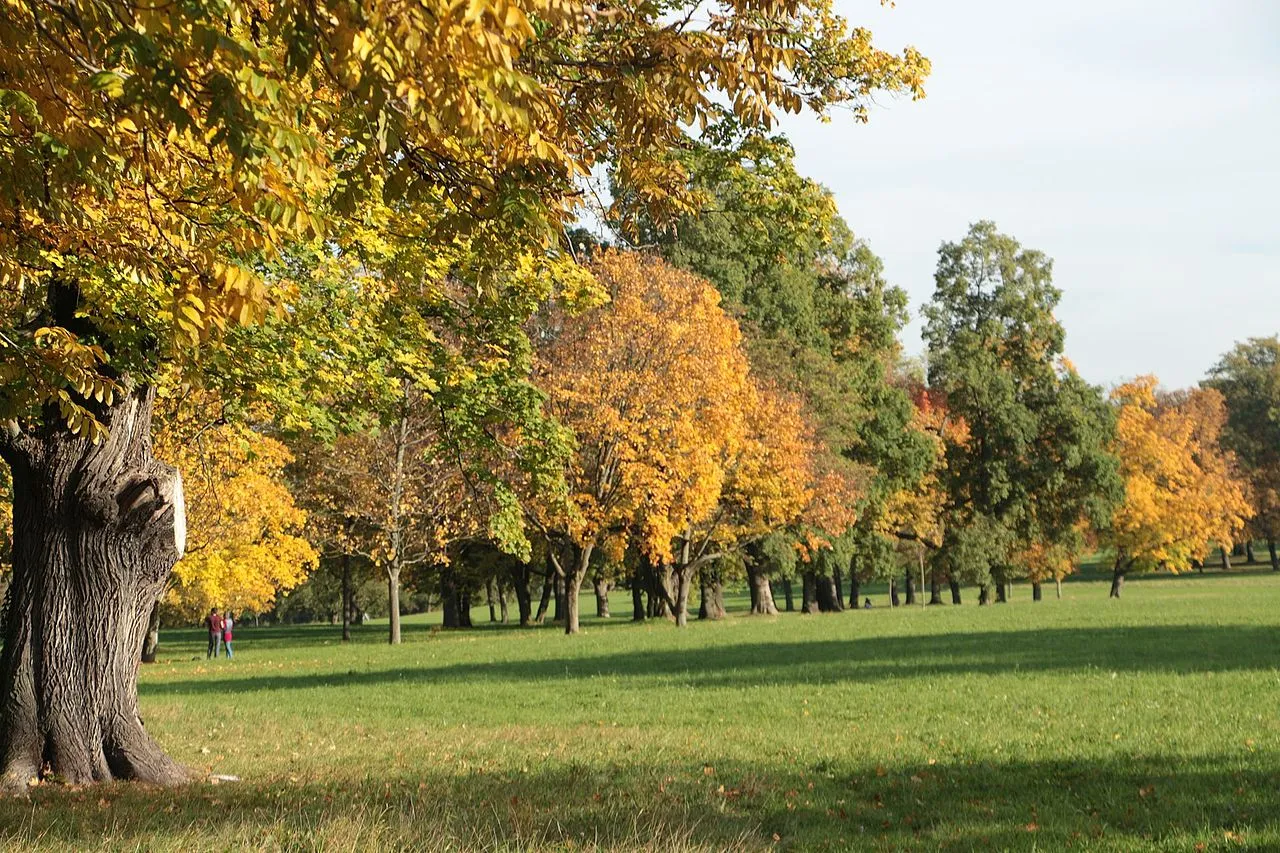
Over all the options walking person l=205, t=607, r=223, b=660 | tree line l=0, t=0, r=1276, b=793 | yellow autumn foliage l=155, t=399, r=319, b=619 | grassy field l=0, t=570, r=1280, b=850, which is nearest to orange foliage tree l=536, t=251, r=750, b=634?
tree line l=0, t=0, r=1276, b=793

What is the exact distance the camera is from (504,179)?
6.14m

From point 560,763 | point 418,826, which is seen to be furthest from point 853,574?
point 418,826

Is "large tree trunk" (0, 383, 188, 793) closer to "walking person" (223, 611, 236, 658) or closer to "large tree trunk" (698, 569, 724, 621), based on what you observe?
"walking person" (223, 611, 236, 658)

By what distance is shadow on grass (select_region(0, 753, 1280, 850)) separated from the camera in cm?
721

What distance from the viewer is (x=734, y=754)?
1184 centimetres

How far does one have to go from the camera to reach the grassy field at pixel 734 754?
7723mm

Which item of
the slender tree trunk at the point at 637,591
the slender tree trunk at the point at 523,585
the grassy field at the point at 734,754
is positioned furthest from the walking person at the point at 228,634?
the slender tree trunk at the point at 637,591

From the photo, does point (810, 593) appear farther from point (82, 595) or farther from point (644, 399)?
point (82, 595)

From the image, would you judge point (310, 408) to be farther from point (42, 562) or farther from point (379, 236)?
point (42, 562)

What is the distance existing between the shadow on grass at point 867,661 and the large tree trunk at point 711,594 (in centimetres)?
2039

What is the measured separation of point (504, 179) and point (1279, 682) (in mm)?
14975

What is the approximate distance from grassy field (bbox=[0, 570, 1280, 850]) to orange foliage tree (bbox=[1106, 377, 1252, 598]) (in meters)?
37.6

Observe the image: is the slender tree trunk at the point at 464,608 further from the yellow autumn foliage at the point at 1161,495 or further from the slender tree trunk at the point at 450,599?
the yellow autumn foliage at the point at 1161,495

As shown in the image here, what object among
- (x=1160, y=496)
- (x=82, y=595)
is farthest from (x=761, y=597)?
(x=82, y=595)
